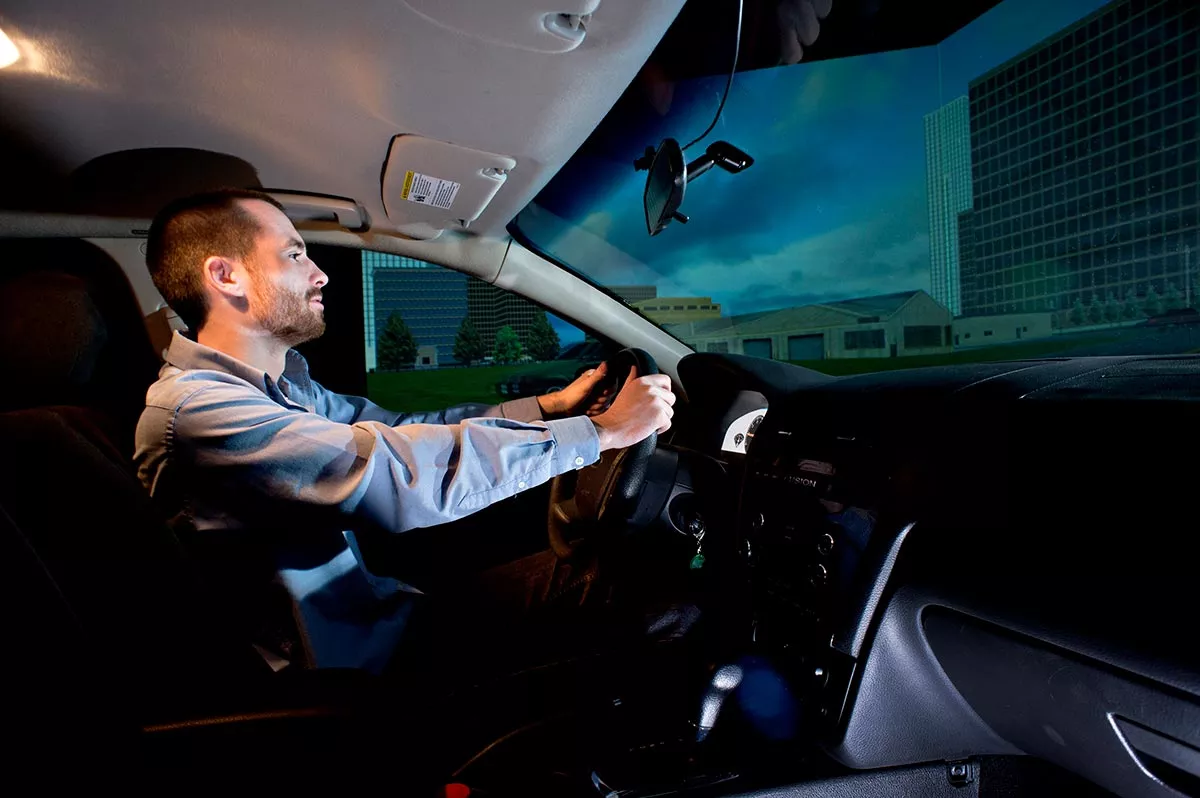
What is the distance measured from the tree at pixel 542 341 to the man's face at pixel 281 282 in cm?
131

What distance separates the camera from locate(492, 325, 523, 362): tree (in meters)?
3.64

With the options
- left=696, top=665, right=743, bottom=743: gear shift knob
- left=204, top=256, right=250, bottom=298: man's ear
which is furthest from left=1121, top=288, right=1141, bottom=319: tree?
left=204, top=256, right=250, bottom=298: man's ear

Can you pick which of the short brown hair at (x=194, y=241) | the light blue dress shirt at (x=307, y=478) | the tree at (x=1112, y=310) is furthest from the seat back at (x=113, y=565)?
the tree at (x=1112, y=310)

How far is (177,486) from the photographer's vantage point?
60.2 inches

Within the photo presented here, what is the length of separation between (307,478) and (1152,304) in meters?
2.05

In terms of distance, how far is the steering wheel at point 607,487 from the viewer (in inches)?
77.1

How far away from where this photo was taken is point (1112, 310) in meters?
1.84

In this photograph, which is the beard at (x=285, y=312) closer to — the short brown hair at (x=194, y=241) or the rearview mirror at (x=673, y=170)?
the short brown hair at (x=194, y=241)

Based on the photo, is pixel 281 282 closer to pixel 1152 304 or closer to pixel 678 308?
pixel 678 308

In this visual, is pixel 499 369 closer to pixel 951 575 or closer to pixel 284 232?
pixel 284 232

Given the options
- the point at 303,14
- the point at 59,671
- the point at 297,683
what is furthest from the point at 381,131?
the point at 59,671

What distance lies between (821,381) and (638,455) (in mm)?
599

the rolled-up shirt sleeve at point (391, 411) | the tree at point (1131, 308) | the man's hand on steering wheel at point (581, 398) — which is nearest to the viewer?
the tree at point (1131, 308)

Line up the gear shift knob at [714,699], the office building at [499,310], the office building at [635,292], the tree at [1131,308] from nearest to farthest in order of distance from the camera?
the gear shift knob at [714,699]
the tree at [1131,308]
the office building at [635,292]
the office building at [499,310]
